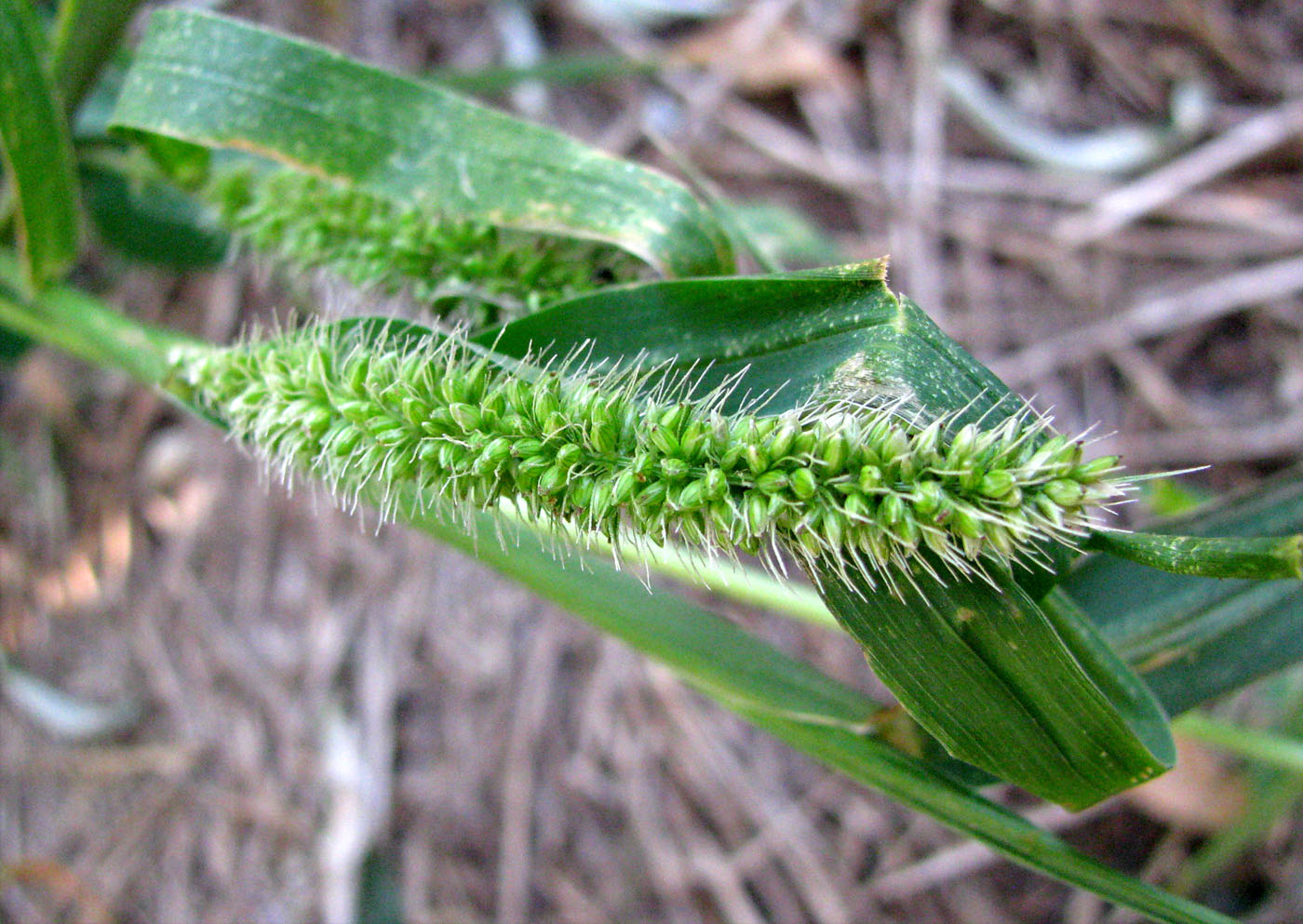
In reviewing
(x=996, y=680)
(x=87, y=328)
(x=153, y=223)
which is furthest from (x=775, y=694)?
(x=153, y=223)

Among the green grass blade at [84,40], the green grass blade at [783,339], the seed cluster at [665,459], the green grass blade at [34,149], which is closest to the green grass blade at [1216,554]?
the seed cluster at [665,459]

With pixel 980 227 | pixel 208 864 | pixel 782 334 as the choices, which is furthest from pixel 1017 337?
pixel 208 864

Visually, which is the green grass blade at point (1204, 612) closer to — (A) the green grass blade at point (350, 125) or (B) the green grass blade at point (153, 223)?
(A) the green grass blade at point (350, 125)

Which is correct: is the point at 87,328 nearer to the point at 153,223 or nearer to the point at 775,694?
the point at 153,223

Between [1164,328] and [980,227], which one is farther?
[980,227]

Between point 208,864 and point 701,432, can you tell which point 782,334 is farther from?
point 208,864

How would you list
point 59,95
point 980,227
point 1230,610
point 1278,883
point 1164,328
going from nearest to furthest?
point 1230,610, point 59,95, point 1278,883, point 1164,328, point 980,227
